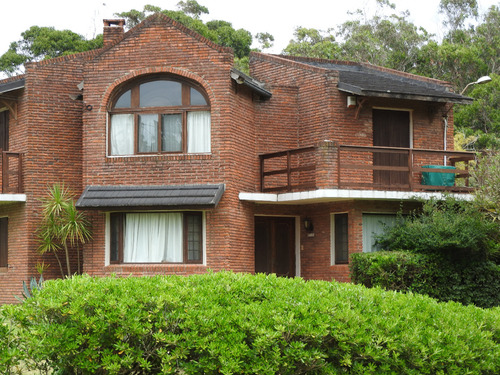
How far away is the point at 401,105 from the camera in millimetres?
22125

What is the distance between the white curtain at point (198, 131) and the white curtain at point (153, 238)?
183 centimetres

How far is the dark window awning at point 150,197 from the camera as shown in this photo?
19000 mm

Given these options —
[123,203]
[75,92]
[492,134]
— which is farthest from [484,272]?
[492,134]

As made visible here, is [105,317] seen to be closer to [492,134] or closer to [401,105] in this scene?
[401,105]

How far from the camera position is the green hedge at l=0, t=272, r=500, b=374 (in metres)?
8.79

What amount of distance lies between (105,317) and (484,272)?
1251 centimetres

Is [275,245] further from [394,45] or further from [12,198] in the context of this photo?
[394,45]

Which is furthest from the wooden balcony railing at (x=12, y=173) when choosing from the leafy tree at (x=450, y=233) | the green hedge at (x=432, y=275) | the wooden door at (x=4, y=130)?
the leafy tree at (x=450, y=233)

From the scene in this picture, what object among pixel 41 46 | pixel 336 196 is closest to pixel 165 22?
pixel 336 196

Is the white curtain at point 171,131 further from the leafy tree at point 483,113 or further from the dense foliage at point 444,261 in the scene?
the leafy tree at point 483,113

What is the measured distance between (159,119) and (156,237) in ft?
10.3

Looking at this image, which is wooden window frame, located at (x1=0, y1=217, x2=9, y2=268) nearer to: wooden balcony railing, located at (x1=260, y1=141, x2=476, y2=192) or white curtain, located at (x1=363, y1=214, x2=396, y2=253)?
wooden balcony railing, located at (x1=260, y1=141, x2=476, y2=192)

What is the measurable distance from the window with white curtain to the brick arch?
306 cm

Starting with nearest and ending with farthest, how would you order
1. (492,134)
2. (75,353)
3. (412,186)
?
(75,353), (412,186), (492,134)
